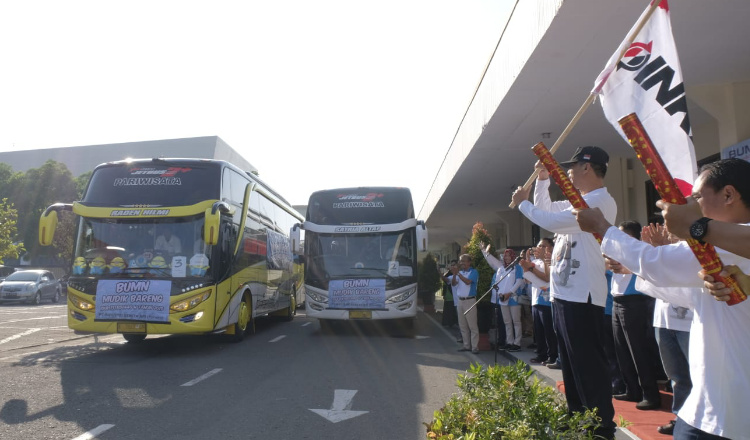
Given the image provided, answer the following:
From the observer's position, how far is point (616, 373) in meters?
7.13

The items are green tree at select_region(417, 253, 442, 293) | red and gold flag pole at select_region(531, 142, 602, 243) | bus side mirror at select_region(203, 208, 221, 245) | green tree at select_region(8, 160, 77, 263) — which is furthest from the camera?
green tree at select_region(8, 160, 77, 263)

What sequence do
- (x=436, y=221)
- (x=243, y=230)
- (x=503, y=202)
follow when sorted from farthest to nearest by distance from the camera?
(x=436, y=221)
(x=503, y=202)
(x=243, y=230)

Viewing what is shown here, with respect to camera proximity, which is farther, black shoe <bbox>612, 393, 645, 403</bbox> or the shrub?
black shoe <bbox>612, 393, 645, 403</bbox>

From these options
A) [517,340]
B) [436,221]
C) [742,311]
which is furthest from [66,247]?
[742,311]

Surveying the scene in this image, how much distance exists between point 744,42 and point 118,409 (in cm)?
897

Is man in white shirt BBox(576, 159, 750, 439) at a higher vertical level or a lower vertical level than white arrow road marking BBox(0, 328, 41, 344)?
higher

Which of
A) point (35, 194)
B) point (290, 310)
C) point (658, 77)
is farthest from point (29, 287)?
point (658, 77)

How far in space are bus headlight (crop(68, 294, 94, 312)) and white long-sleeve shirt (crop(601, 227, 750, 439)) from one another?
9789 millimetres

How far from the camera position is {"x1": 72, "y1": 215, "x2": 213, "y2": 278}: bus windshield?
34.0 feet

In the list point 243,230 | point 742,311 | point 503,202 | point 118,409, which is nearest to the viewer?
point 742,311

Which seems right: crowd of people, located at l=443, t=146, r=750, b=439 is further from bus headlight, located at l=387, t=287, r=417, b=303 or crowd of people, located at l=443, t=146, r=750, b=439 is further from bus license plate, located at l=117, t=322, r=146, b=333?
bus license plate, located at l=117, t=322, r=146, b=333

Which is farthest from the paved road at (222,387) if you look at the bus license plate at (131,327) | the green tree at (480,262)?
the green tree at (480,262)

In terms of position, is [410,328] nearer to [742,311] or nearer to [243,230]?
[243,230]

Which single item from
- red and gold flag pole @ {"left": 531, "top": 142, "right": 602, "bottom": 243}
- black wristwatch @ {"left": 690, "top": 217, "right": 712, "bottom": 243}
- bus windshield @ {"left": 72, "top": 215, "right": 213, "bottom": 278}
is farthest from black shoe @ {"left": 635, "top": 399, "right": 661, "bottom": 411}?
bus windshield @ {"left": 72, "top": 215, "right": 213, "bottom": 278}
